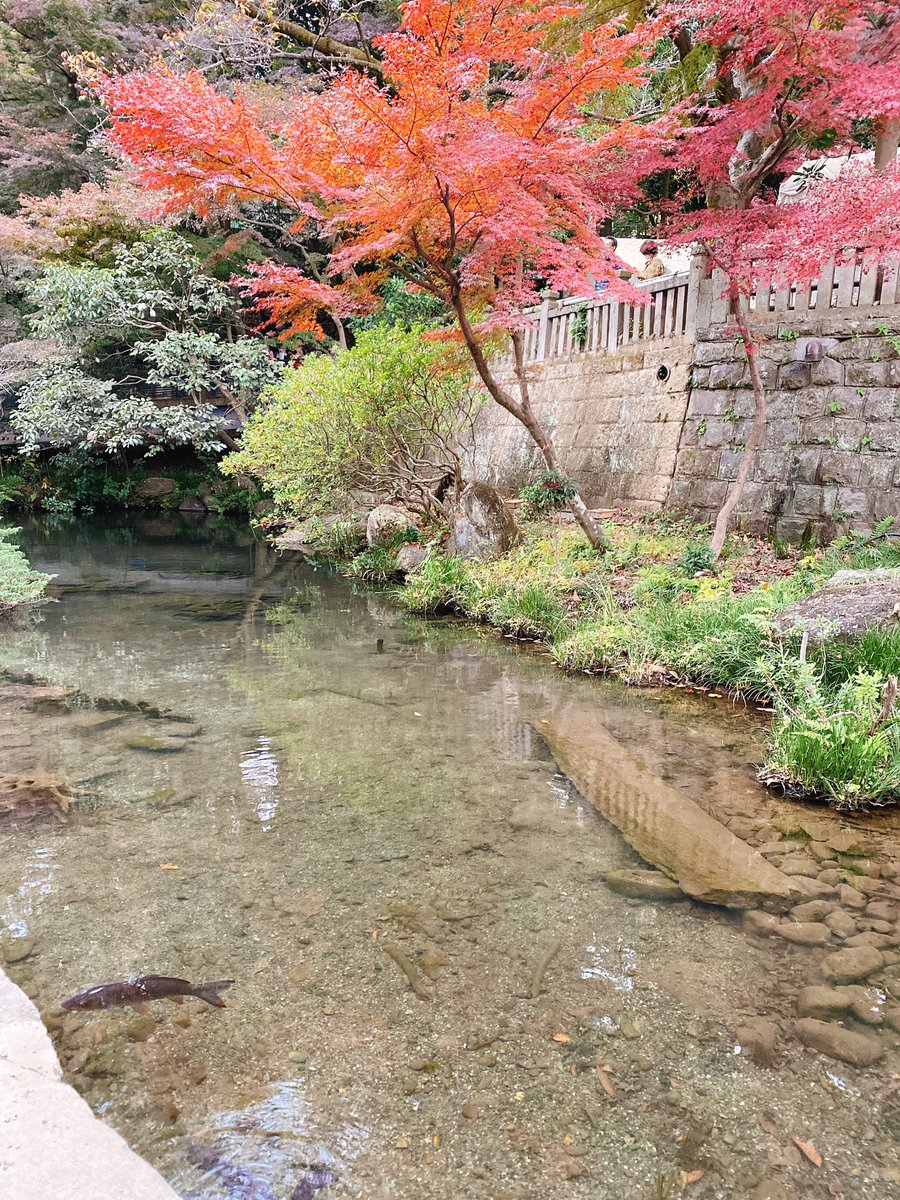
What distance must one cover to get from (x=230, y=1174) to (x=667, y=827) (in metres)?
2.50

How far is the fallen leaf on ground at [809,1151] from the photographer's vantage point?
2.03 m

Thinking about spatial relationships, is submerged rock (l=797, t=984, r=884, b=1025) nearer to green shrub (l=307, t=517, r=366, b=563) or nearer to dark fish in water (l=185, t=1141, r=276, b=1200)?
dark fish in water (l=185, t=1141, r=276, b=1200)

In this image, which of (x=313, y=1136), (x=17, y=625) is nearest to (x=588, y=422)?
(x=17, y=625)

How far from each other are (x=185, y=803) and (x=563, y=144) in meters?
5.80

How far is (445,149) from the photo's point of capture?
18.4 feet

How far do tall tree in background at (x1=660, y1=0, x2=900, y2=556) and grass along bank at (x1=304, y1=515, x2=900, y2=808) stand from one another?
3.18 ft

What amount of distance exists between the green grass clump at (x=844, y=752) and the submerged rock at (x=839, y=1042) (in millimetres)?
1744

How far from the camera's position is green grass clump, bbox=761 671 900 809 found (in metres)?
4.02

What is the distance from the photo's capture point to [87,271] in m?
14.5

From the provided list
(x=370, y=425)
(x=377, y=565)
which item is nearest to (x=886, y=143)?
(x=370, y=425)

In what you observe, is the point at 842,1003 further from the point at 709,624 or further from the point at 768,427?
the point at 768,427

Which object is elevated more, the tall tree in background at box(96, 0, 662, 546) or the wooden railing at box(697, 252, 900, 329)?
the tall tree in background at box(96, 0, 662, 546)

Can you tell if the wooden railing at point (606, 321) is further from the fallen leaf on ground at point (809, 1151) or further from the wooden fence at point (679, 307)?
the fallen leaf on ground at point (809, 1151)

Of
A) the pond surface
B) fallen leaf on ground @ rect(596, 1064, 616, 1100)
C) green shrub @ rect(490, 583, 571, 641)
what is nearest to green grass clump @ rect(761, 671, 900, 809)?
the pond surface
